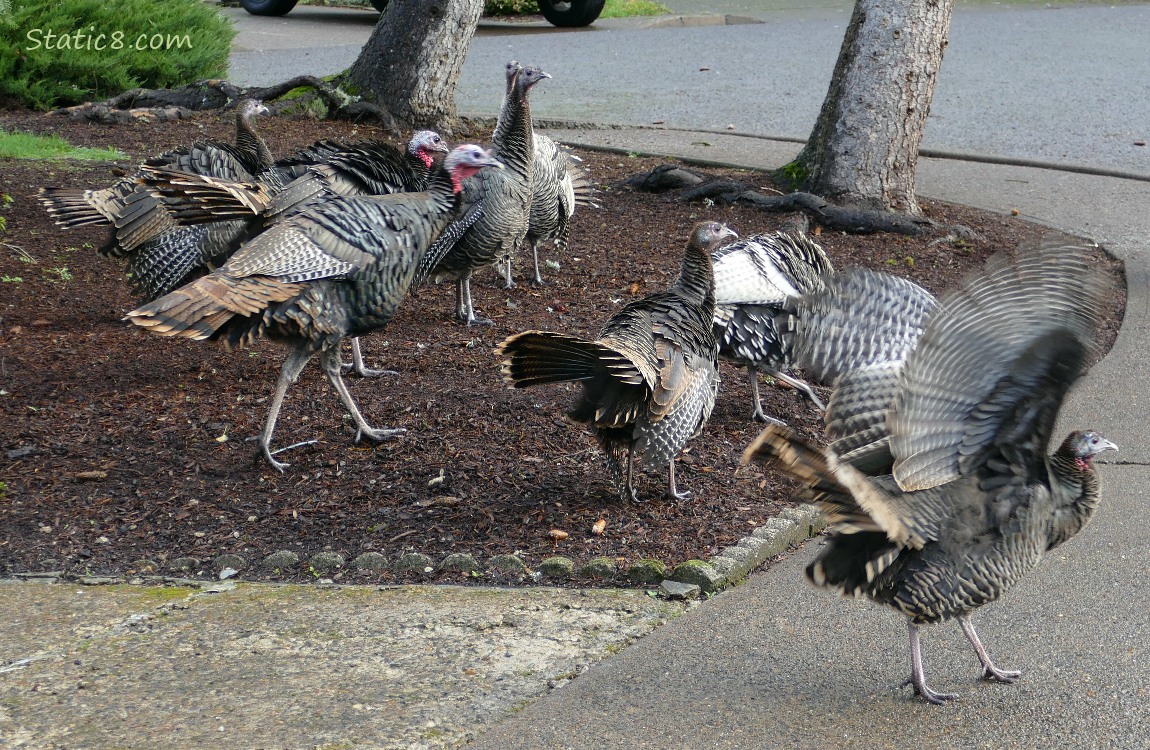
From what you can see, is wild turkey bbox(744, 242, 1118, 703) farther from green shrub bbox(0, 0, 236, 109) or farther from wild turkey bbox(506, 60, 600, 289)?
green shrub bbox(0, 0, 236, 109)

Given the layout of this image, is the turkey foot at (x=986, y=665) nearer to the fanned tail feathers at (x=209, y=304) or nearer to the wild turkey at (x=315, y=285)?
the wild turkey at (x=315, y=285)

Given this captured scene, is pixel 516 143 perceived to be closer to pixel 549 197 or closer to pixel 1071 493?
pixel 549 197

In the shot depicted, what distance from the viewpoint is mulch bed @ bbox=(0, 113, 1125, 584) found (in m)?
4.59

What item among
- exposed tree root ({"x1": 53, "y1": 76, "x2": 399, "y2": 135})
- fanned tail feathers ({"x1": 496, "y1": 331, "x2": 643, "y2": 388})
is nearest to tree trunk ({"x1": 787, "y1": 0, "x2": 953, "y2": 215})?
exposed tree root ({"x1": 53, "y1": 76, "x2": 399, "y2": 135})

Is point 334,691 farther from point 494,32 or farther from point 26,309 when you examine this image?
point 494,32

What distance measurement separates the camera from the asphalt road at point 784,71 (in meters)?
13.0

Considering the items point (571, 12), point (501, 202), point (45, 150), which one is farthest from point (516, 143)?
point (571, 12)

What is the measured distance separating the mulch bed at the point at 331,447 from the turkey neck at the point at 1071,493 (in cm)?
136

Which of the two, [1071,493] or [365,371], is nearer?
[1071,493]

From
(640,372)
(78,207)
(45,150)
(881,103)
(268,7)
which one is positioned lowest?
(268,7)

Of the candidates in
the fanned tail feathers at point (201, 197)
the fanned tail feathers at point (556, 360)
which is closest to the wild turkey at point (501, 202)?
the fanned tail feathers at point (201, 197)

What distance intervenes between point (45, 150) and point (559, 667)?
8387 mm

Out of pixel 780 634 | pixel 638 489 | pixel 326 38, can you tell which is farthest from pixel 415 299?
pixel 326 38

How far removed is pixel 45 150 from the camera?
33.1 ft
